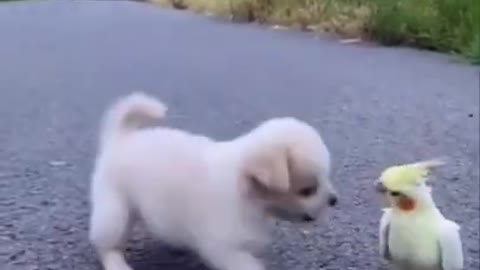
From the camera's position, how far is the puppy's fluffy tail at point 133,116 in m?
0.67

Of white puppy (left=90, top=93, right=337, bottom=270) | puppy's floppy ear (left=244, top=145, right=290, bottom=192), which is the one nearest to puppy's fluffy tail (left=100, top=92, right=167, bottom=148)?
white puppy (left=90, top=93, right=337, bottom=270)

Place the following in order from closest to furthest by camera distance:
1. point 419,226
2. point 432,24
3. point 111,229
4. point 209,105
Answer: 1. point 419,226
2. point 111,229
3. point 432,24
4. point 209,105

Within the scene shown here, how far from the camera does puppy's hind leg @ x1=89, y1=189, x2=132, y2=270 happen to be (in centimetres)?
63

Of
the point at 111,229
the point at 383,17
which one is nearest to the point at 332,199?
the point at 111,229

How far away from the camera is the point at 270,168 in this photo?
561 millimetres

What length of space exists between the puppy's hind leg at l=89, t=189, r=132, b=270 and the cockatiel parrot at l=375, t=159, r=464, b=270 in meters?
0.18

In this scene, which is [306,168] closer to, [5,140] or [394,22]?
[394,22]

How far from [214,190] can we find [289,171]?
4 cm

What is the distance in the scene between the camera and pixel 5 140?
0.96 m

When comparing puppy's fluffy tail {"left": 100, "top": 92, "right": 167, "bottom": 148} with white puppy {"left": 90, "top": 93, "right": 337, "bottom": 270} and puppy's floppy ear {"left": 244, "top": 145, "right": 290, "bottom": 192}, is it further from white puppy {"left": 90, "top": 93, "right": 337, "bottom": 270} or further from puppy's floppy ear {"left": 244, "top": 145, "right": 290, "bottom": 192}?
puppy's floppy ear {"left": 244, "top": 145, "right": 290, "bottom": 192}

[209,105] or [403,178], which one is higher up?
[403,178]

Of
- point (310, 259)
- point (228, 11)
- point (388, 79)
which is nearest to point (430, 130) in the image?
point (388, 79)

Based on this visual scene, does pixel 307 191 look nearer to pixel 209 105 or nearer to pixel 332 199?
pixel 332 199

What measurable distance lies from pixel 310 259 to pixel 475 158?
12 cm
